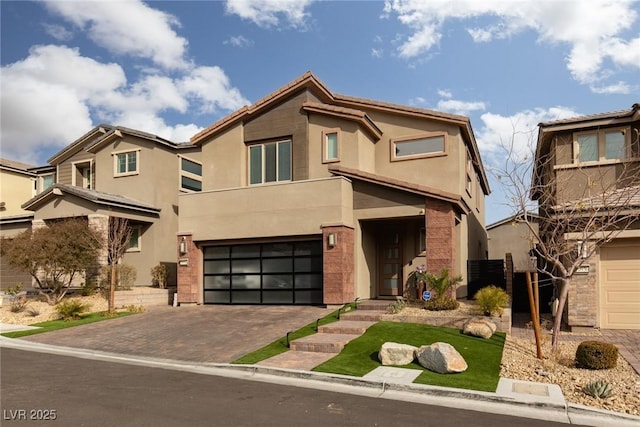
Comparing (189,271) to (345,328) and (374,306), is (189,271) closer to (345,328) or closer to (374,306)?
(374,306)

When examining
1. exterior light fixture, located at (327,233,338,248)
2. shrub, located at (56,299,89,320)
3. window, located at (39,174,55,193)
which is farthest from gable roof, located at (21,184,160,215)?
exterior light fixture, located at (327,233,338,248)

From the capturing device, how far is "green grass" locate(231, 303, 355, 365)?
11484 mm

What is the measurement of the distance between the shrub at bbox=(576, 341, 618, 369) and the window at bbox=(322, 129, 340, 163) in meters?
11.8

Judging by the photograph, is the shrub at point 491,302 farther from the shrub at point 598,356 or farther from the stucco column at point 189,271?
the stucco column at point 189,271

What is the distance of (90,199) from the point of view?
2167cm

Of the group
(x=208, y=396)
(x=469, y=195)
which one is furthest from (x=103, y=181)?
(x=208, y=396)

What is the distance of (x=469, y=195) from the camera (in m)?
21.5

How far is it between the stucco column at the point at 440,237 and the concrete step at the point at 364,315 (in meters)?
2.61

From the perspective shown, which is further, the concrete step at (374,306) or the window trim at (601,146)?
the window trim at (601,146)

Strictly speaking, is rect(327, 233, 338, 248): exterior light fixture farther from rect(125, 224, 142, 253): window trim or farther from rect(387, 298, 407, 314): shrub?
rect(125, 224, 142, 253): window trim

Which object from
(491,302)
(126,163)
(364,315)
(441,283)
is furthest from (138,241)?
(491,302)

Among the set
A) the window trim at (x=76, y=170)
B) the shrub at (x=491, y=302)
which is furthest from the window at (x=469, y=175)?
the window trim at (x=76, y=170)

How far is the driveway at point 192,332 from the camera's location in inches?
502

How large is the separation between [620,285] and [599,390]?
7.31 m
